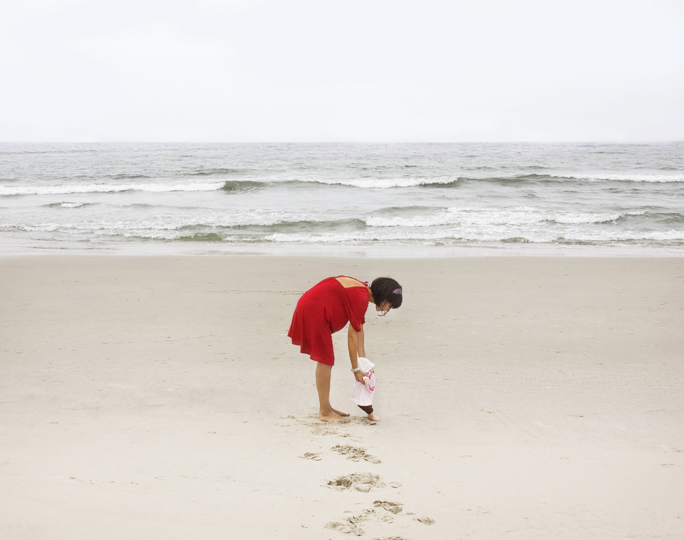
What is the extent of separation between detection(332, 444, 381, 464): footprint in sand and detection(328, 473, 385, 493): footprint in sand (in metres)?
0.22

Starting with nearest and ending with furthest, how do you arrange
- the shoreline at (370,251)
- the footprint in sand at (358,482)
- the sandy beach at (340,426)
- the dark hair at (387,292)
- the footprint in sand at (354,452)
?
the sandy beach at (340,426) < the footprint in sand at (358,482) < the footprint in sand at (354,452) < the dark hair at (387,292) < the shoreline at (370,251)

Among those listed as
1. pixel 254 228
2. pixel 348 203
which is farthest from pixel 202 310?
→ pixel 348 203

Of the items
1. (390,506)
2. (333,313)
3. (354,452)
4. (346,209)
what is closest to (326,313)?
(333,313)

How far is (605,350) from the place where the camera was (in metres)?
5.25

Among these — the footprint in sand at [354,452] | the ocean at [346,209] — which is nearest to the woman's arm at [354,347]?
the footprint in sand at [354,452]

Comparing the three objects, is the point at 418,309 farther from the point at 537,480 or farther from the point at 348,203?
the point at 348,203

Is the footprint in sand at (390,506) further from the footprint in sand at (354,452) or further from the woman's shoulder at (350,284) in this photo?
the woman's shoulder at (350,284)

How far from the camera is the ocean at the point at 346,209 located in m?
13.0

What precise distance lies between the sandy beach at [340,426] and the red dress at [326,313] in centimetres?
57

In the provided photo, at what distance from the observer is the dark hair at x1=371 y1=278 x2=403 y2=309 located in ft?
11.0

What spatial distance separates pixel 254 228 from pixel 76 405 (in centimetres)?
1191

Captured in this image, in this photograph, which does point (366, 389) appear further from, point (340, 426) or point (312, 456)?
point (312, 456)

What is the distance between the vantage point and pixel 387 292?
133 inches

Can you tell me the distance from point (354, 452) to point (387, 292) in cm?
100
